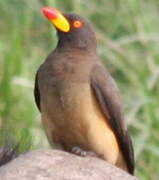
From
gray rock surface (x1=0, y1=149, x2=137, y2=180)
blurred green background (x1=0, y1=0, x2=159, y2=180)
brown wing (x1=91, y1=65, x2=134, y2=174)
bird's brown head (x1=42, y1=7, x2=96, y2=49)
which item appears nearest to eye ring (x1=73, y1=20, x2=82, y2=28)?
bird's brown head (x1=42, y1=7, x2=96, y2=49)

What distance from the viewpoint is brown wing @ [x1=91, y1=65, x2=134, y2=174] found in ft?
25.7

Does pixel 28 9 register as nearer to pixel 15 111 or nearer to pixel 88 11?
pixel 88 11

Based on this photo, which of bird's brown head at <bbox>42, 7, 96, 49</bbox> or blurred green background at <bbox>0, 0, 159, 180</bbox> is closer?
bird's brown head at <bbox>42, 7, 96, 49</bbox>

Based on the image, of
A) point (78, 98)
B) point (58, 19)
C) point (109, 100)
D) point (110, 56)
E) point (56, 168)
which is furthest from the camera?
point (110, 56)

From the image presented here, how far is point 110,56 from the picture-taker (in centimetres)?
1278

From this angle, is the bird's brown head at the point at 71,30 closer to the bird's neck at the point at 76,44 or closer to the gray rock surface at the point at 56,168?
the bird's neck at the point at 76,44


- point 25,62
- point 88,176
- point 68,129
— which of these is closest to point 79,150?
point 68,129

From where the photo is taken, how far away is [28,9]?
1314 centimetres

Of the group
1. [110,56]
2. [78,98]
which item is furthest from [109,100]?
[110,56]

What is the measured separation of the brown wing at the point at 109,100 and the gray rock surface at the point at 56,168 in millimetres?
528

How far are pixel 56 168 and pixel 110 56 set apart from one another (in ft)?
18.9

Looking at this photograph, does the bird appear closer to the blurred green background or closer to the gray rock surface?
the gray rock surface

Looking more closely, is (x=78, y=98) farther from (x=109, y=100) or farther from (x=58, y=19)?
(x=58, y=19)

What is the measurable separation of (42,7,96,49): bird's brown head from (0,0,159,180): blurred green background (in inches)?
126
